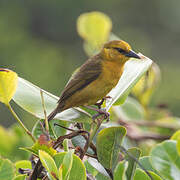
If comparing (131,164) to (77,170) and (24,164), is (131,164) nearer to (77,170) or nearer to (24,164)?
(77,170)

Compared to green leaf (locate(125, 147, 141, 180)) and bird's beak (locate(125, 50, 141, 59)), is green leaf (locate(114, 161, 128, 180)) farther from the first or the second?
bird's beak (locate(125, 50, 141, 59))

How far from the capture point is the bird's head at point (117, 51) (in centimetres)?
203

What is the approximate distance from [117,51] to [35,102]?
857mm

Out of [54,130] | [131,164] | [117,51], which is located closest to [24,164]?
[54,130]

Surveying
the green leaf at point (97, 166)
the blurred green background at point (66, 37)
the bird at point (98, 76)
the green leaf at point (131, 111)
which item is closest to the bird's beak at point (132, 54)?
the bird at point (98, 76)

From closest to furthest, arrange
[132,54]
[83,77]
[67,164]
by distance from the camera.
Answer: [67,164] < [132,54] < [83,77]

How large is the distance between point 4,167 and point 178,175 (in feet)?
1.44

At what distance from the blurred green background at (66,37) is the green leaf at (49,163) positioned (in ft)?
25.0

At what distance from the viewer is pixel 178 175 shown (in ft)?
3.44

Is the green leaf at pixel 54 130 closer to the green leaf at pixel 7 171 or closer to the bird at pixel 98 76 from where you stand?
the green leaf at pixel 7 171

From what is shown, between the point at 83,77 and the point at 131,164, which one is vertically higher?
the point at 131,164

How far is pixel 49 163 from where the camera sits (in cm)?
100

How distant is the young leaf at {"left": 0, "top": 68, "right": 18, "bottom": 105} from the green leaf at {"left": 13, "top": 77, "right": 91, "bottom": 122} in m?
0.11

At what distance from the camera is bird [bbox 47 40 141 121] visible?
1.86 meters
